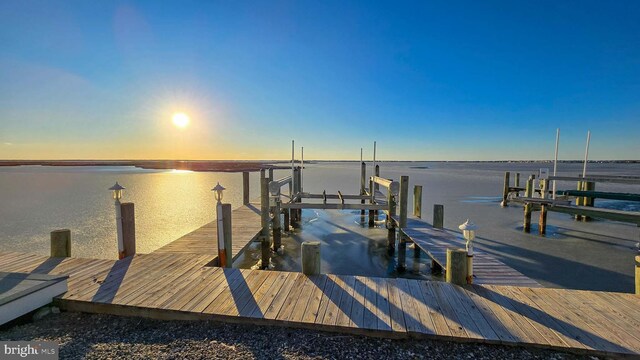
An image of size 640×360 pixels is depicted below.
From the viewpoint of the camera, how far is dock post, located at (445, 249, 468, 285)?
455cm

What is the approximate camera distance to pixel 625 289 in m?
6.55

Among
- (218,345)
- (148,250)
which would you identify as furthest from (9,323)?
(148,250)

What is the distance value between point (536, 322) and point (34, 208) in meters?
21.1

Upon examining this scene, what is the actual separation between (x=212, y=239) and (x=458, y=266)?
Answer: 6289 mm

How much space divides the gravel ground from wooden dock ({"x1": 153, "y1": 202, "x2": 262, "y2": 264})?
2.21 meters

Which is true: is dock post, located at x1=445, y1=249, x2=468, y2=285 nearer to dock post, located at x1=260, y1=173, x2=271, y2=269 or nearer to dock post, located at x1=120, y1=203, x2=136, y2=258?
dock post, located at x1=260, y1=173, x2=271, y2=269

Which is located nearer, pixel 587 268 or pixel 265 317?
pixel 265 317

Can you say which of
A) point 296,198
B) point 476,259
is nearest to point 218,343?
point 476,259

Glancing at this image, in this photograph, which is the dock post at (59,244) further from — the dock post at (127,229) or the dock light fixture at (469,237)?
the dock light fixture at (469,237)

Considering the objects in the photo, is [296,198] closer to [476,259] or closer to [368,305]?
[476,259]

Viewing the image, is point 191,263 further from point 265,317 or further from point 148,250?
point 148,250

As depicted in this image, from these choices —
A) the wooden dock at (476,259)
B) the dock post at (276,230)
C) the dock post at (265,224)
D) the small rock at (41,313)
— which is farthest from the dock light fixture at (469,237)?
the dock post at (276,230)

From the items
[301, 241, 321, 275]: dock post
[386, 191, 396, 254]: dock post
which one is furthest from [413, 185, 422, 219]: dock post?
[301, 241, 321, 275]: dock post

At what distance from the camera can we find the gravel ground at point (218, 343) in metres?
3.07
